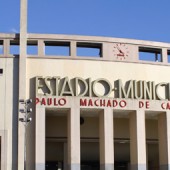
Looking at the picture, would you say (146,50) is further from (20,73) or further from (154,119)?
(20,73)

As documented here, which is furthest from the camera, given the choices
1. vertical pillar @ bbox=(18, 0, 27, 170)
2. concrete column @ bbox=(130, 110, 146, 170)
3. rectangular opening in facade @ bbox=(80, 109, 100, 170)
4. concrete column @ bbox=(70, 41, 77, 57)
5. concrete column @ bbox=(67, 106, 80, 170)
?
rectangular opening in facade @ bbox=(80, 109, 100, 170)

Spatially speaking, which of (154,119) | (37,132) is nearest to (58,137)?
(37,132)

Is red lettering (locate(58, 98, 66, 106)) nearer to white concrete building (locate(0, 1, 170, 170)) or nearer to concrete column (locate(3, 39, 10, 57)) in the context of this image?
white concrete building (locate(0, 1, 170, 170))

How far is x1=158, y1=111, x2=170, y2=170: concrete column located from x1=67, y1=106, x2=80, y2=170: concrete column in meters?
7.67

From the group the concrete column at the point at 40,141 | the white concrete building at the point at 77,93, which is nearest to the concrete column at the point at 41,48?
the white concrete building at the point at 77,93

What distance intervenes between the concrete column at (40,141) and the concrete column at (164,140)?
409 inches

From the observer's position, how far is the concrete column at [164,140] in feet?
132

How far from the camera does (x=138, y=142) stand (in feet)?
130

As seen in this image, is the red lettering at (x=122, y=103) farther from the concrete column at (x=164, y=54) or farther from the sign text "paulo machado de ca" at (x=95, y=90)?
the concrete column at (x=164, y=54)

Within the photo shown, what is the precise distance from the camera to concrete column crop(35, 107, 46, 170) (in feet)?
123

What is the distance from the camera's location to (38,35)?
3969 centimetres

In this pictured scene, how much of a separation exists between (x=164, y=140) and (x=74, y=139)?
8019 millimetres

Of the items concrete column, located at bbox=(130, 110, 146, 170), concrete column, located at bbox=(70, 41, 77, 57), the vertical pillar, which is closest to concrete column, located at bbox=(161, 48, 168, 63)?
concrete column, located at bbox=(130, 110, 146, 170)

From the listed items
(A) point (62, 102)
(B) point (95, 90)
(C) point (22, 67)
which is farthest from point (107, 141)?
(C) point (22, 67)
